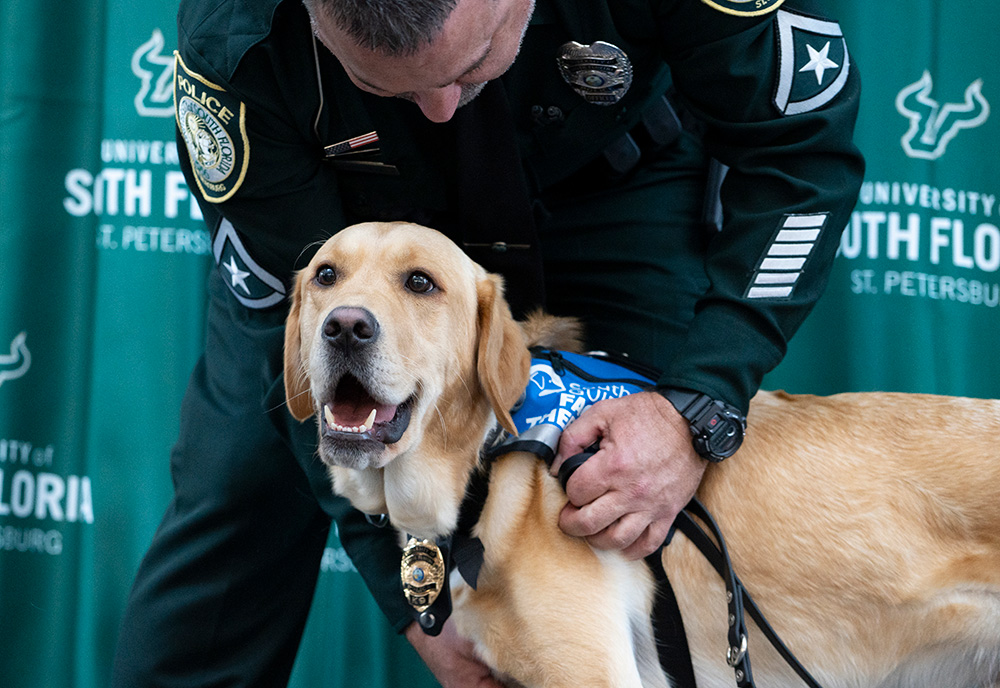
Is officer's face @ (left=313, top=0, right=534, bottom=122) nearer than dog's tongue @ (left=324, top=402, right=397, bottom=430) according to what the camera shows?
Yes

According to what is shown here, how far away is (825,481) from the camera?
168 cm

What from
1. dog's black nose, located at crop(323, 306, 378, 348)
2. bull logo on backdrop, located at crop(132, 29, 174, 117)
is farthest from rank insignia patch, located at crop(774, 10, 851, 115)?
bull logo on backdrop, located at crop(132, 29, 174, 117)

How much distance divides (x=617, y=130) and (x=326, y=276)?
0.70 m

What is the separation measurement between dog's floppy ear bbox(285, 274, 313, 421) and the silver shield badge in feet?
2.19

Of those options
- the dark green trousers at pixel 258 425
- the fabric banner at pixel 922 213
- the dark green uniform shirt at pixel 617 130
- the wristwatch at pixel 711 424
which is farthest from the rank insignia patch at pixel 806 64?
the fabric banner at pixel 922 213

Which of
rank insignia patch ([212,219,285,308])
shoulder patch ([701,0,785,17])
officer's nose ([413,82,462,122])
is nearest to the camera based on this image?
officer's nose ([413,82,462,122])

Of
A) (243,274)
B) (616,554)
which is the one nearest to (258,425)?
(243,274)

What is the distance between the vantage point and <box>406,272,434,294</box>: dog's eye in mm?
1681

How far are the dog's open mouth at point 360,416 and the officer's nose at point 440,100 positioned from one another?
0.47m

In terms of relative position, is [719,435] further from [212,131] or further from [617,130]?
[212,131]

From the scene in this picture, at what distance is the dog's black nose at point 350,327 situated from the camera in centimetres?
151

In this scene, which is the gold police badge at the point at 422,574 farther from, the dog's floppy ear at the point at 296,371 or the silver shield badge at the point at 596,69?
the silver shield badge at the point at 596,69

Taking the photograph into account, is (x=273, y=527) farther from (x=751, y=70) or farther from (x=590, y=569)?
(x=751, y=70)

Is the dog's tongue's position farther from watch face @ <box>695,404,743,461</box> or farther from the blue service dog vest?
watch face @ <box>695,404,743,461</box>
